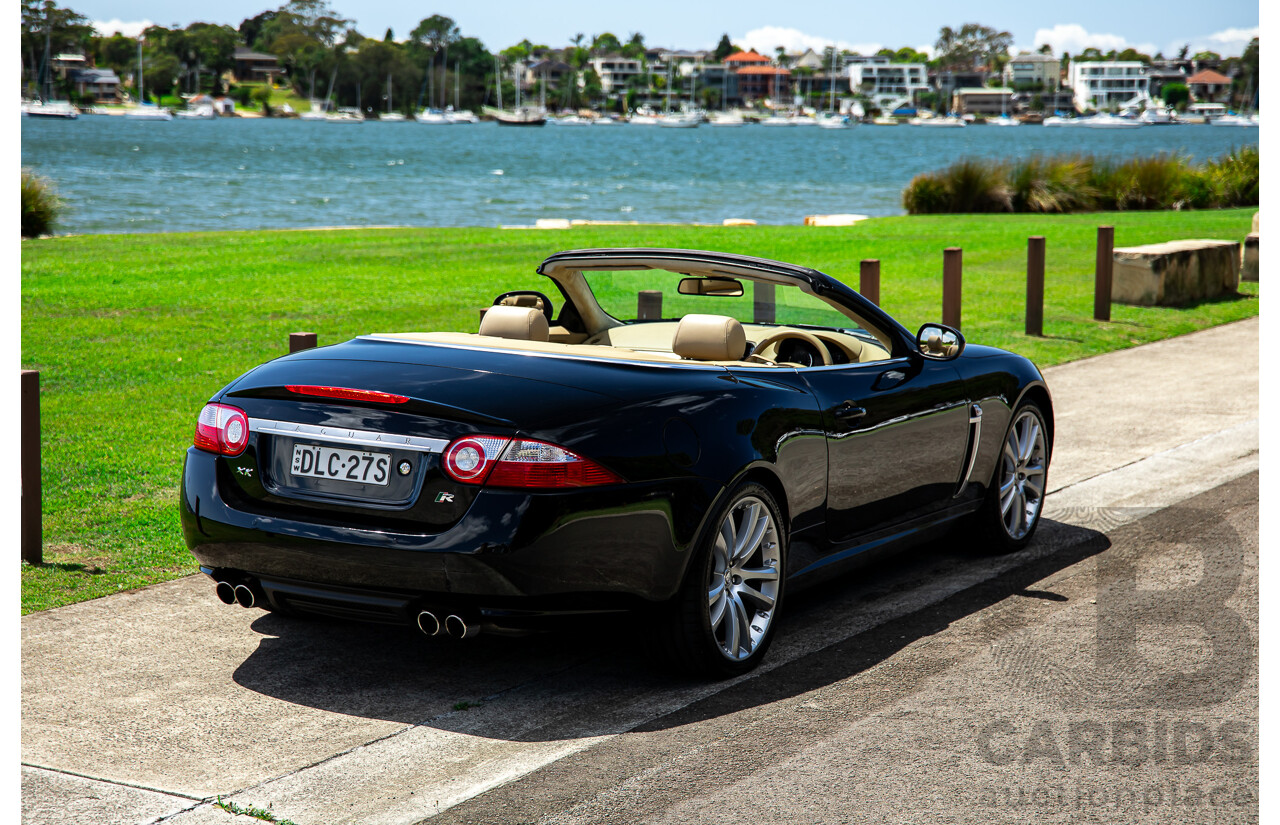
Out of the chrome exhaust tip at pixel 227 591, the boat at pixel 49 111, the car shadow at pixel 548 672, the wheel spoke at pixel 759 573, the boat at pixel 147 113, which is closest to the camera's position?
the car shadow at pixel 548 672

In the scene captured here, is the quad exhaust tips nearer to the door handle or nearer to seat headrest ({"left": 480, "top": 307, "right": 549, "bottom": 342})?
seat headrest ({"left": 480, "top": 307, "right": 549, "bottom": 342})

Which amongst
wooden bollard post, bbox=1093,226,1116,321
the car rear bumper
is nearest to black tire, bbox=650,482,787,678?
the car rear bumper

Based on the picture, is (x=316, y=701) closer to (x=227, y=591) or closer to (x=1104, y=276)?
(x=227, y=591)

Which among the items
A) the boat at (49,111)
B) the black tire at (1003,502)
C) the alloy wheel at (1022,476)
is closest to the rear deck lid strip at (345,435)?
the black tire at (1003,502)

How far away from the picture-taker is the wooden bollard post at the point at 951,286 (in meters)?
12.4

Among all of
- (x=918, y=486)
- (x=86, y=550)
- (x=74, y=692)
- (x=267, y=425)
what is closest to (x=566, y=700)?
(x=267, y=425)

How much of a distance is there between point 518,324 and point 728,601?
150 centimetres

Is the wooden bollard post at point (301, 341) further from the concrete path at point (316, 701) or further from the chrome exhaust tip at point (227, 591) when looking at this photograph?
the chrome exhaust tip at point (227, 591)

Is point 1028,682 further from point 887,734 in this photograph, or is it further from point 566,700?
point 566,700

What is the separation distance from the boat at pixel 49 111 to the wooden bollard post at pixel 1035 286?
174880 mm

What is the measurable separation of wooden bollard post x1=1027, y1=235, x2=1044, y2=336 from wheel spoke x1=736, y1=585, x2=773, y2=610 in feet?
30.7

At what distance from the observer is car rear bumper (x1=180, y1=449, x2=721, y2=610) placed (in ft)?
13.8

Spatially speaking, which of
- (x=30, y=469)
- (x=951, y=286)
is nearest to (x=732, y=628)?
(x=30, y=469)

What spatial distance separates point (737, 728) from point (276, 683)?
165 centimetres
